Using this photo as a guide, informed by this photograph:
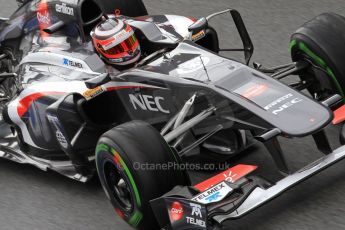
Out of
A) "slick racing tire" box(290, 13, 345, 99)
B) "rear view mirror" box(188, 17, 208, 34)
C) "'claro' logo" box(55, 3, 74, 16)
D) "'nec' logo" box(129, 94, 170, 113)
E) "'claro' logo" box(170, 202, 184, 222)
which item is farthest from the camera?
"'claro' logo" box(55, 3, 74, 16)

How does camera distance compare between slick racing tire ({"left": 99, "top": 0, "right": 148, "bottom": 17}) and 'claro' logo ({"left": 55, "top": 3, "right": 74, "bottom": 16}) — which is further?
slick racing tire ({"left": 99, "top": 0, "right": 148, "bottom": 17})

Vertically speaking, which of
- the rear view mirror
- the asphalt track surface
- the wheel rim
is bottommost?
the asphalt track surface

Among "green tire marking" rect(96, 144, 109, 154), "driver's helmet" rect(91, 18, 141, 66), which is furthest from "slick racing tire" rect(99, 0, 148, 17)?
"green tire marking" rect(96, 144, 109, 154)

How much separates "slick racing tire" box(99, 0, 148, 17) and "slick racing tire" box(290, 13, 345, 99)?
1.82m

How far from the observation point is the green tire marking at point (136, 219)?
222 inches

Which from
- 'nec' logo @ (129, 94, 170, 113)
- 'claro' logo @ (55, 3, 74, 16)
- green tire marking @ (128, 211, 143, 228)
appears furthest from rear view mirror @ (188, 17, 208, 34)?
green tire marking @ (128, 211, 143, 228)

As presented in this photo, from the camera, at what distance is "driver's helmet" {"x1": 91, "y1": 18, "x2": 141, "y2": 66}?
657 cm

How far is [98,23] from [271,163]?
6.30 feet

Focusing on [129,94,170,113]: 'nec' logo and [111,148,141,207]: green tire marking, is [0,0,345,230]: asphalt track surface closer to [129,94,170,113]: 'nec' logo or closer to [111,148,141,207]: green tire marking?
[111,148,141,207]: green tire marking

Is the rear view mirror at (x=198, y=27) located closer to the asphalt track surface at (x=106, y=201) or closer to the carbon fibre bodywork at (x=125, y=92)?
the carbon fibre bodywork at (x=125, y=92)

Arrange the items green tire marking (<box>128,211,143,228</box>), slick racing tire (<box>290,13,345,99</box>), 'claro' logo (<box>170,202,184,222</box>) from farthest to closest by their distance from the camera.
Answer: slick racing tire (<box>290,13,345,99</box>)
green tire marking (<box>128,211,143,228</box>)
'claro' logo (<box>170,202,184,222</box>)

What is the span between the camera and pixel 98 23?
7.11 meters

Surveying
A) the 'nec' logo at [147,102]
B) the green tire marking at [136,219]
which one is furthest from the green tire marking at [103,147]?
the 'nec' logo at [147,102]

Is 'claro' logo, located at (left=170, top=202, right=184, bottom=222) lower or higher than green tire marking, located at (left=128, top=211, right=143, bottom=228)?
higher
